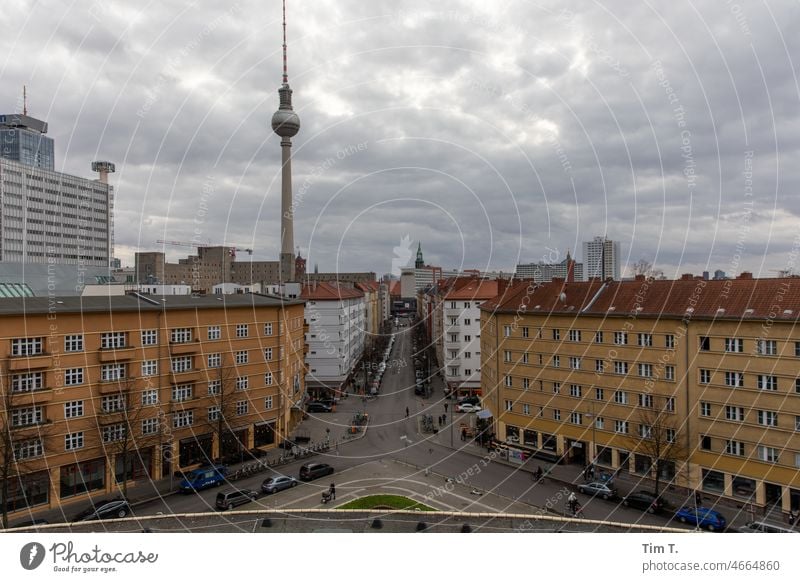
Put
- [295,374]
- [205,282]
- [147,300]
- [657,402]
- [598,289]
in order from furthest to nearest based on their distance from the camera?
[205,282] → [295,374] → [598,289] → [147,300] → [657,402]

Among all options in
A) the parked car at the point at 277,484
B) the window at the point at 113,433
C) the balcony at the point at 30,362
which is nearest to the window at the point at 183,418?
the window at the point at 113,433

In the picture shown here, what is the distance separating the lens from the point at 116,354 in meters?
20.8

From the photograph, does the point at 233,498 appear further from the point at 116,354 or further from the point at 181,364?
the point at 116,354

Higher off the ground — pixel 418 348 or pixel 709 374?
pixel 709 374

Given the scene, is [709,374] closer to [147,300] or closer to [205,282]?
[147,300]

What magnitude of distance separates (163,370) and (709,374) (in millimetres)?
22662

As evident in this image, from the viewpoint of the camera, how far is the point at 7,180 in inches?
2805

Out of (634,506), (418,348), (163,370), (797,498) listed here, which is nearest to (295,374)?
(163,370)

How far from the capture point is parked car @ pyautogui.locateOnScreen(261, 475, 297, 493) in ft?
68.2

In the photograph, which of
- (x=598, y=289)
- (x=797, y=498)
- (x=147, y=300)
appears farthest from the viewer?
(x=598, y=289)

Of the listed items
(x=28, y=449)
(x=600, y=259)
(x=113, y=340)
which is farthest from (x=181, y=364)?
(x=600, y=259)

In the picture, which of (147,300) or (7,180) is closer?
(147,300)

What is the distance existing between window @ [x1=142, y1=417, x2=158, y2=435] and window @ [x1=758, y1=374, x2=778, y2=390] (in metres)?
24.0

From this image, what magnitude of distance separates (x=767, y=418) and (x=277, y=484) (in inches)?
743
